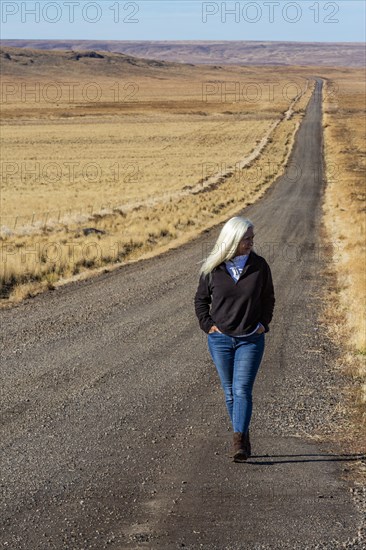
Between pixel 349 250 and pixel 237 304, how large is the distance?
1364 cm

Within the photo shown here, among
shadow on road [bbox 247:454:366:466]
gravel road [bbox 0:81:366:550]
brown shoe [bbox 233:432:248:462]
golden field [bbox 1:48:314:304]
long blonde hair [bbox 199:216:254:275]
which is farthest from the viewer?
golden field [bbox 1:48:314:304]

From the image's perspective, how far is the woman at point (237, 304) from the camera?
5.54 meters

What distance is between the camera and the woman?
554 centimetres

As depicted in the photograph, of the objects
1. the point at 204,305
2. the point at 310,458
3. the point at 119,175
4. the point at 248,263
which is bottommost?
the point at 310,458

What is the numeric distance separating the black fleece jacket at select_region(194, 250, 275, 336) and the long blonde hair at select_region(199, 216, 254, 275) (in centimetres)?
8

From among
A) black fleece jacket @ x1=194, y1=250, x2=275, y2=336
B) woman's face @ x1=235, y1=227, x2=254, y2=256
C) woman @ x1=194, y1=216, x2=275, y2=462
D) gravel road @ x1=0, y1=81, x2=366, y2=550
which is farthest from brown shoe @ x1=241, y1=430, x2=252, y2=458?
woman's face @ x1=235, y1=227, x2=254, y2=256

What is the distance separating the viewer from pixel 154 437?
666 centimetres

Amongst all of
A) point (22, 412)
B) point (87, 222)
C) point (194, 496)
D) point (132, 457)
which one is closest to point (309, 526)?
point (194, 496)

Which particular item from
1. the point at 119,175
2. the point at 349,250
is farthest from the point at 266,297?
the point at 119,175

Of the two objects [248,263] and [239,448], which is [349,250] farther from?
[248,263]

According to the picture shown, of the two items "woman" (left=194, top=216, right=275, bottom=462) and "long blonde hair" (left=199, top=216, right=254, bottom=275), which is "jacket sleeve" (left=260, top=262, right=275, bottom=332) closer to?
"woman" (left=194, top=216, right=275, bottom=462)

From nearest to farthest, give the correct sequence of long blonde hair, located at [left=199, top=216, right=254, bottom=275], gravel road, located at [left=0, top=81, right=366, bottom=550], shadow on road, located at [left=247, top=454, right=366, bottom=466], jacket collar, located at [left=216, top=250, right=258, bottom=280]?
gravel road, located at [left=0, top=81, right=366, bottom=550], long blonde hair, located at [left=199, top=216, right=254, bottom=275], jacket collar, located at [left=216, top=250, right=258, bottom=280], shadow on road, located at [left=247, top=454, right=366, bottom=466]

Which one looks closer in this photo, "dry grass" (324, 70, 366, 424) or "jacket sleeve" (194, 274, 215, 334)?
"jacket sleeve" (194, 274, 215, 334)

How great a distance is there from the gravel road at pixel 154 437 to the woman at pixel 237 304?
0.69 meters
